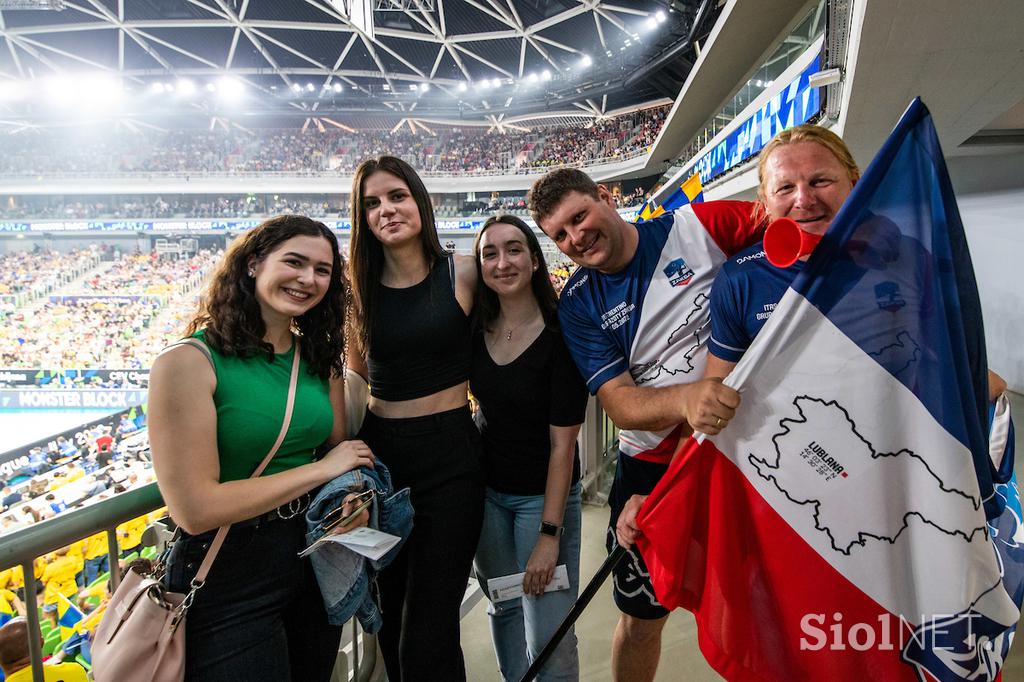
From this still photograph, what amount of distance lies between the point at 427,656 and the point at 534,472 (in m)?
0.62

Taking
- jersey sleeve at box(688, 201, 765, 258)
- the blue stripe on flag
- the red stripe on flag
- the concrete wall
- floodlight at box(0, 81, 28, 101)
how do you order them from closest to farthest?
the blue stripe on flag < the red stripe on flag < jersey sleeve at box(688, 201, 765, 258) < the concrete wall < floodlight at box(0, 81, 28, 101)

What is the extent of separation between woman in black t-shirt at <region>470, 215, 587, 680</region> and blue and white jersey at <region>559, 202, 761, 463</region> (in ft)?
0.37

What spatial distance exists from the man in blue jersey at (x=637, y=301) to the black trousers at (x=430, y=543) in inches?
18.3

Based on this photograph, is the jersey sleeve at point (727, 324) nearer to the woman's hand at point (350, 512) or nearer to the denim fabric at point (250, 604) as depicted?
the woman's hand at point (350, 512)

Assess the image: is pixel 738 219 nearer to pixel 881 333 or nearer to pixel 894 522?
pixel 881 333

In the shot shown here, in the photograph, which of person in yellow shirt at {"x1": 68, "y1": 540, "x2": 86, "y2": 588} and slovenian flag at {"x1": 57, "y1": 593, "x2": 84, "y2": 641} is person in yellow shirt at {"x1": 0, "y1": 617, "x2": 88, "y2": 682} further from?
person in yellow shirt at {"x1": 68, "y1": 540, "x2": 86, "y2": 588}

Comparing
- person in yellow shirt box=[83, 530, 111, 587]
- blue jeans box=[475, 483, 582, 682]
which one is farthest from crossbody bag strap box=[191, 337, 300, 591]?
person in yellow shirt box=[83, 530, 111, 587]

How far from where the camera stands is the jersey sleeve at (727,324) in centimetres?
141

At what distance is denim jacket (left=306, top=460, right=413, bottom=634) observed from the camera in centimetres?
137

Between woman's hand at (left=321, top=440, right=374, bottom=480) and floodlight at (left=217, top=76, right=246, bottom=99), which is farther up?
floodlight at (left=217, top=76, right=246, bottom=99)

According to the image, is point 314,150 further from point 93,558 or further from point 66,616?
point 66,616

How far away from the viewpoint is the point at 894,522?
1.12 m

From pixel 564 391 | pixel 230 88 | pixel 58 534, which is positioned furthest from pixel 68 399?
pixel 230 88

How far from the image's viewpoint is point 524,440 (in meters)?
1.76
